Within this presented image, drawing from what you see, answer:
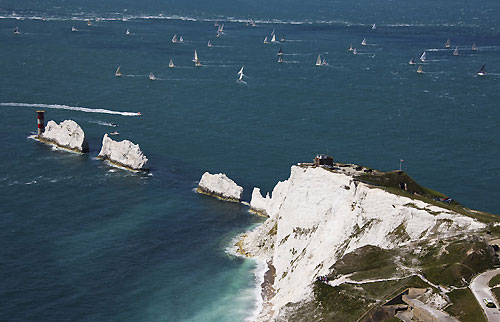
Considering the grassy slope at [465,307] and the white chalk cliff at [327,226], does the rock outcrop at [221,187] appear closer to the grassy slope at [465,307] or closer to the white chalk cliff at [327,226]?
the white chalk cliff at [327,226]

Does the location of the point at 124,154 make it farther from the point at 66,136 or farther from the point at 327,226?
the point at 327,226

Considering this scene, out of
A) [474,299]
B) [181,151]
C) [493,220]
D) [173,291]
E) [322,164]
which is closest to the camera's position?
[474,299]

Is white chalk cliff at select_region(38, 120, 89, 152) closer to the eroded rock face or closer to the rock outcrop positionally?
the eroded rock face

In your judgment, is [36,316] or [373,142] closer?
[36,316]

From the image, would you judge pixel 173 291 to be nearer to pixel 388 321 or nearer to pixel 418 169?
pixel 388 321

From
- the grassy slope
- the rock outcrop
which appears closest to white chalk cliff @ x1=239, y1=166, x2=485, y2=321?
the grassy slope

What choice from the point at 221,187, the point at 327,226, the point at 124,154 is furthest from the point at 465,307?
the point at 124,154

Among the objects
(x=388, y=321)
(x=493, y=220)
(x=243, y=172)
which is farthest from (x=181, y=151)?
(x=388, y=321)
